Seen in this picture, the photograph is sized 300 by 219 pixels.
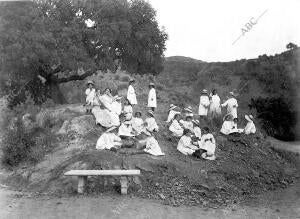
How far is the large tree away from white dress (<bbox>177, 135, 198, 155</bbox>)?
6608 millimetres

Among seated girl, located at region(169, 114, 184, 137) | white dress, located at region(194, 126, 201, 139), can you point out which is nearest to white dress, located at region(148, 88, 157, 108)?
seated girl, located at region(169, 114, 184, 137)

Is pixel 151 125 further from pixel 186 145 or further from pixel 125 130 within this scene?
pixel 186 145

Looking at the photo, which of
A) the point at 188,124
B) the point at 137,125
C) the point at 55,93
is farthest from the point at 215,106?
the point at 55,93

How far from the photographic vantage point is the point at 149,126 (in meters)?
16.3

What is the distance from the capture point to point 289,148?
19953mm

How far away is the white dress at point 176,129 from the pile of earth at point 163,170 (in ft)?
0.96

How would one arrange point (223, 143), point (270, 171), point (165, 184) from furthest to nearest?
point (223, 143) < point (270, 171) < point (165, 184)

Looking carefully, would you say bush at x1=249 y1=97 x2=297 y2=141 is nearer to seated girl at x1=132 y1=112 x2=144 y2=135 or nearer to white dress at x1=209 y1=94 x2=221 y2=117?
white dress at x1=209 y1=94 x2=221 y2=117

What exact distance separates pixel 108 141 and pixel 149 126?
2.59 m

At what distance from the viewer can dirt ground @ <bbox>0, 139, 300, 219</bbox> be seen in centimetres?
1018

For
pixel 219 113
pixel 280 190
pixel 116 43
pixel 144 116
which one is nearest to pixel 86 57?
pixel 116 43

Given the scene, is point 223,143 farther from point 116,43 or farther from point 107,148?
point 116,43

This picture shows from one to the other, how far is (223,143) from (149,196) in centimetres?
596

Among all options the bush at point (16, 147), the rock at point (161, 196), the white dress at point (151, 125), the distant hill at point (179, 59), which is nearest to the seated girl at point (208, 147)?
the white dress at point (151, 125)
